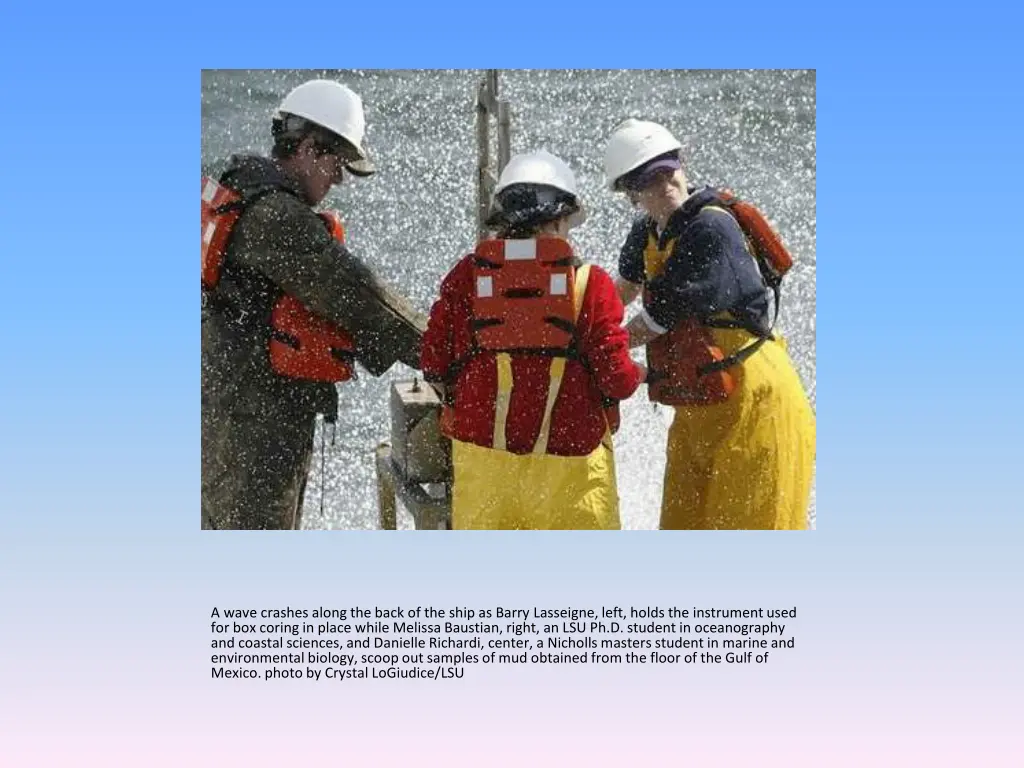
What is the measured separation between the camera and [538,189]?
16.7 ft

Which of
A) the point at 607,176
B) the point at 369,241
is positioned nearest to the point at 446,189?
the point at 369,241

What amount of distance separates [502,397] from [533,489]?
337mm

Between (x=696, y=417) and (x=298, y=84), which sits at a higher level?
(x=298, y=84)

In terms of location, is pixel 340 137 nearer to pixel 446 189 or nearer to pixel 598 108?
pixel 446 189

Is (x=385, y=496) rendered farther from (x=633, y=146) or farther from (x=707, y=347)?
(x=633, y=146)

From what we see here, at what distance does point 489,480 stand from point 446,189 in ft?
4.90

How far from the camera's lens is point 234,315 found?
224 inches

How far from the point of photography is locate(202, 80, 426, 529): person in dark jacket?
18.2ft

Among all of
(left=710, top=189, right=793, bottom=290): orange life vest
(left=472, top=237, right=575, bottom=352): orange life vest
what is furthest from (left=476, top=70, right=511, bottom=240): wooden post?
(left=710, top=189, right=793, bottom=290): orange life vest

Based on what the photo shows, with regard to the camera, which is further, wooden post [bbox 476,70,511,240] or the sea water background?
wooden post [bbox 476,70,511,240]

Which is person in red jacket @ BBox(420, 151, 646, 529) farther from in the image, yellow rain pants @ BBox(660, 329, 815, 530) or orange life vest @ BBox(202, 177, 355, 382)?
orange life vest @ BBox(202, 177, 355, 382)

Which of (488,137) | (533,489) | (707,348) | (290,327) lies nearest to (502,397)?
(533,489)

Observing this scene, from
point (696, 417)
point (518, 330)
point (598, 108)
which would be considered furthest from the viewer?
point (598, 108)

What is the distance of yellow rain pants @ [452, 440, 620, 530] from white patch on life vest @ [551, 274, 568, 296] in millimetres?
563
